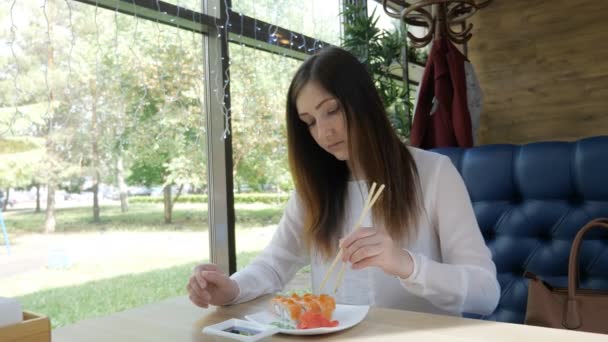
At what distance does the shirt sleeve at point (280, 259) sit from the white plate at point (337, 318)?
231mm

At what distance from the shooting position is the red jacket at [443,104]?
2.19 metres

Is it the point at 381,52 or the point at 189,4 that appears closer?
the point at 189,4

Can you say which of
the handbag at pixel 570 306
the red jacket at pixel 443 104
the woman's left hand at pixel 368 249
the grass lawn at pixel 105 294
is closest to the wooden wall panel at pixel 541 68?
the red jacket at pixel 443 104

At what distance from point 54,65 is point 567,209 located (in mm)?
1739

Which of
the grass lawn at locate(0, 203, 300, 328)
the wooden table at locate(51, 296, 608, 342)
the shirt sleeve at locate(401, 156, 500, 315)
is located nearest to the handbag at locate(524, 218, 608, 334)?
the shirt sleeve at locate(401, 156, 500, 315)

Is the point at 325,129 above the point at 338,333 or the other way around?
above

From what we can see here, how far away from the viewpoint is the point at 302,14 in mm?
2707

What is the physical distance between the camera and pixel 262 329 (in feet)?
2.85

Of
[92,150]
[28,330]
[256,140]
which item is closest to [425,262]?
[28,330]

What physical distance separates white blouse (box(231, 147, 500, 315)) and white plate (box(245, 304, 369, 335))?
0.49 feet

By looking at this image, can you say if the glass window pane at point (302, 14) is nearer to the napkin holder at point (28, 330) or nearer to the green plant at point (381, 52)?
the green plant at point (381, 52)

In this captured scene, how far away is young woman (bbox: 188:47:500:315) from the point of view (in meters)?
1.11

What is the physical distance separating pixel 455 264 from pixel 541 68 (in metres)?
1.62

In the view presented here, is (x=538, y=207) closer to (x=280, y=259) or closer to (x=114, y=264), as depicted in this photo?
(x=280, y=259)
